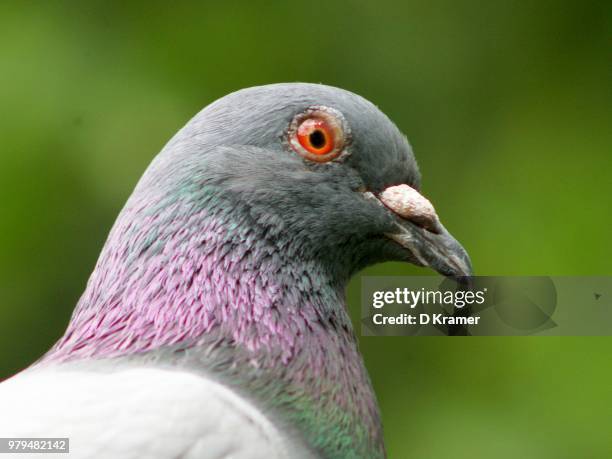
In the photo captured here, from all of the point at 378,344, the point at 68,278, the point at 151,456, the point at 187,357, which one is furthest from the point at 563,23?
the point at 151,456

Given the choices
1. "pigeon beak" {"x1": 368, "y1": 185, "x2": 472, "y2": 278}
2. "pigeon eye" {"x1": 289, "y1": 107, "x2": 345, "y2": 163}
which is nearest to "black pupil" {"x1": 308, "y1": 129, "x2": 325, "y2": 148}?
"pigeon eye" {"x1": 289, "y1": 107, "x2": 345, "y2": 163}

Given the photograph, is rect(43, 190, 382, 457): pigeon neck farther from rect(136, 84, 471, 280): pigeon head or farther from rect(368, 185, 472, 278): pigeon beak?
rect(368, 185, 472, 278): pigeon beak

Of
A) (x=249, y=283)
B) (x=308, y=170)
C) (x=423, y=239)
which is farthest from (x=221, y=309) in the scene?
(x=423, y=239)

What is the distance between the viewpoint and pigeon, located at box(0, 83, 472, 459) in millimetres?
2578

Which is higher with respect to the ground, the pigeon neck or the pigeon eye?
the pigeon eye

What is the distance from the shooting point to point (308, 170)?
310 centimetres

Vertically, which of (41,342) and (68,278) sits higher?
(68,278)

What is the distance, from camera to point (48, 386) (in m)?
2.62

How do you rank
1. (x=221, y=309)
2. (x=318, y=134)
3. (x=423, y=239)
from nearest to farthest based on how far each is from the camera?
(x=221, y=309), (x=318, y=134), (x=423, y=239)

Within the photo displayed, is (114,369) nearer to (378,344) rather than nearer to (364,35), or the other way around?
(378,344)

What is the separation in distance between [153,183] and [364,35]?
3150mm

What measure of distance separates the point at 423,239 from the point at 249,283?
62cm

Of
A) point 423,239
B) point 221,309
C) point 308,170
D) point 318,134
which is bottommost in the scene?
point 221,309

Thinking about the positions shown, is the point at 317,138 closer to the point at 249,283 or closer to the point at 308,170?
the point at 308,170
